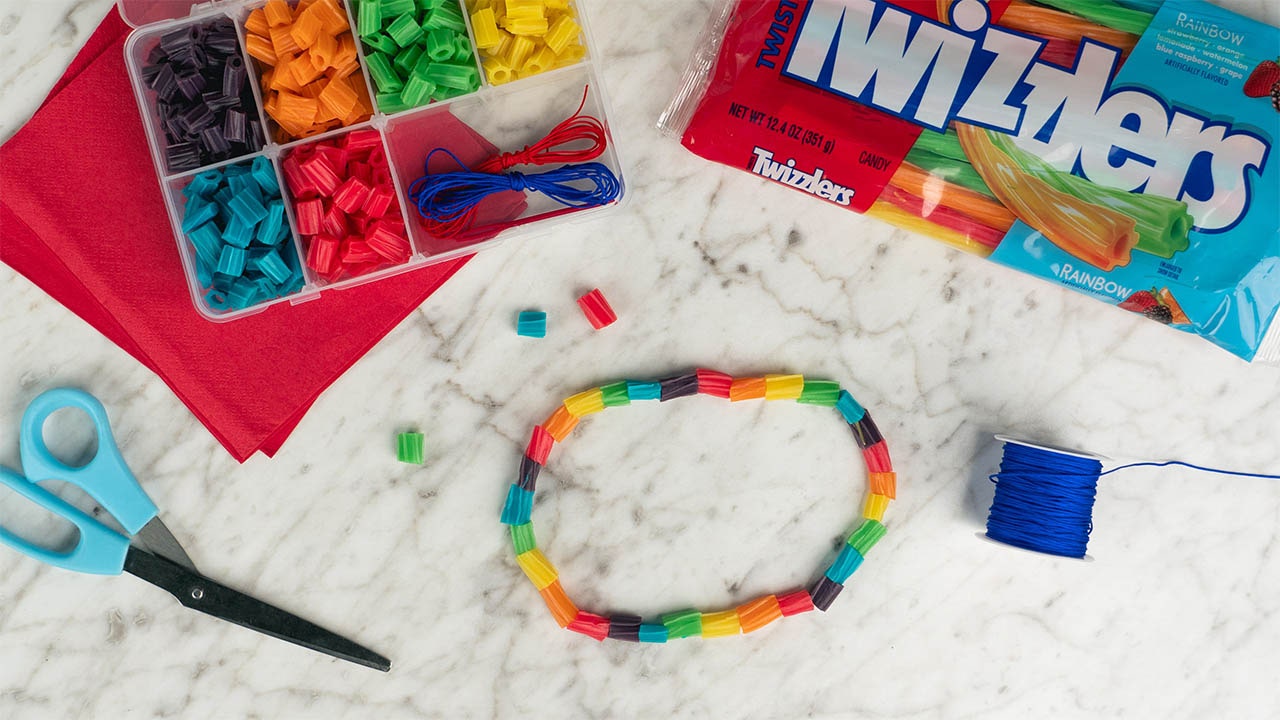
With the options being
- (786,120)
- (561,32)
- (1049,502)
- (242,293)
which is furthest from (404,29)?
(1049,502)

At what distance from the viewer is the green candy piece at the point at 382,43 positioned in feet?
4.78

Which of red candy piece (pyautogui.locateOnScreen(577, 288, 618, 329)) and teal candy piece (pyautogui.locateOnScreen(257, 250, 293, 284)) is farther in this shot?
red candy piece (pyautogui.locateOnScreen(577, 288, 618, 329))

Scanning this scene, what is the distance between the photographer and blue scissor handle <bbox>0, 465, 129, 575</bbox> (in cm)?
156

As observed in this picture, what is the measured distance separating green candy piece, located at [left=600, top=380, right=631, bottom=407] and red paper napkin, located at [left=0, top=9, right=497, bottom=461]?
38cm

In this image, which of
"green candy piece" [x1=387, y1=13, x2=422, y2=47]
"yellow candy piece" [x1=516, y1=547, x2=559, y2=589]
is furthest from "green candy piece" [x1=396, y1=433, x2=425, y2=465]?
"green candy piece" [x1=387, y1=13, x2=422, y2=47]

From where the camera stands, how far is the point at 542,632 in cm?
168

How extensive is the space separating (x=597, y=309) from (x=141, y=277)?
87 centimetres

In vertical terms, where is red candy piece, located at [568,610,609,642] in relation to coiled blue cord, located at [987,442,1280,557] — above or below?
above

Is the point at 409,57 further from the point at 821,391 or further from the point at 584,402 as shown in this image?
the point at 821,391

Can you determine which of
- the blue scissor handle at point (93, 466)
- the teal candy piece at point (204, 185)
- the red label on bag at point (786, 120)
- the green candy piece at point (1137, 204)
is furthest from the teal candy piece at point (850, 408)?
the blue scissor handle at point (93, 466)

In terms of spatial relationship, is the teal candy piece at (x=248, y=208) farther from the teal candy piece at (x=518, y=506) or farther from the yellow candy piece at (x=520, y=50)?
the teal candy piece at (x=518, y=506)

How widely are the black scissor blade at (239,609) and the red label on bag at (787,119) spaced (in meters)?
1.20

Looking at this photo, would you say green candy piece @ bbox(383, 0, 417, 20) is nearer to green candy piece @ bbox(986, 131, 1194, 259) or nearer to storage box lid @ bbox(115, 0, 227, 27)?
storage box lid @ bbox(115, 0, 227, 27)

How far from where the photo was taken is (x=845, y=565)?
1645 mm
